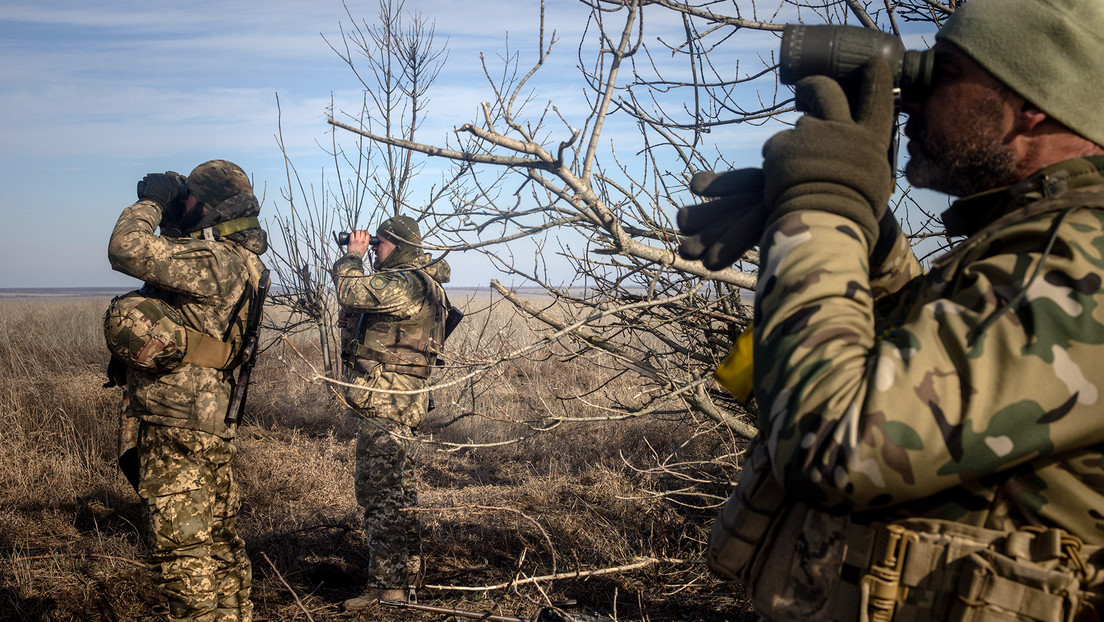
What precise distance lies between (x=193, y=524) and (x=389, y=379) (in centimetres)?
149

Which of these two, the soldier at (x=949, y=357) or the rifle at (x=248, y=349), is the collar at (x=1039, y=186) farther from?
the rifle at (x=248, y=349)

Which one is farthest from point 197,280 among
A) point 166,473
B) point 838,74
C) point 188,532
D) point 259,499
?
point 838,74

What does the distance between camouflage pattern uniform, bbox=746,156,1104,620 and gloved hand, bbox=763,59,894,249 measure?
40 millimetres

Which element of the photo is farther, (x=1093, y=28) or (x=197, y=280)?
(x=197, y=280)

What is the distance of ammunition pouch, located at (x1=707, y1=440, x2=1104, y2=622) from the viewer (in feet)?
2.82

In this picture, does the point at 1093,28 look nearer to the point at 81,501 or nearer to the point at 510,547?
the point at 510,547

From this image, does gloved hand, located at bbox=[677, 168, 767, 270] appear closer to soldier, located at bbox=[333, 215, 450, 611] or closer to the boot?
soldier, located at bbox=[333, 215, 450, 611]

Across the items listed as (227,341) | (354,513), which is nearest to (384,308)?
(227,341)

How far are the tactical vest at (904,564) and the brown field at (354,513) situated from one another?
127 centimetres

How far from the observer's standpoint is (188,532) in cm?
328

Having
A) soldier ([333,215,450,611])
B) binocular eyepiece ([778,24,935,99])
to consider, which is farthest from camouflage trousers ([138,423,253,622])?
binocular eyepiece ([778,24,935,99])

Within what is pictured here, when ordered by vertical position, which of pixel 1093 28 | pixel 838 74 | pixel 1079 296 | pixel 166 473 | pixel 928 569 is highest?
pixel 1093 28

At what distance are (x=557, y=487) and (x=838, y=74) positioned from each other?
508cm

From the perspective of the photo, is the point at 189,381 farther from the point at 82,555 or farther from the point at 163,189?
the point at 82,555
